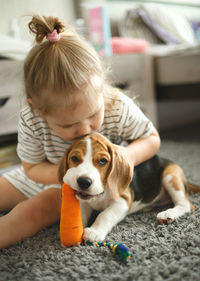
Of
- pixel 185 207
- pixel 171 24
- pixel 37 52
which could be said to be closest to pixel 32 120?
pixel 37 52

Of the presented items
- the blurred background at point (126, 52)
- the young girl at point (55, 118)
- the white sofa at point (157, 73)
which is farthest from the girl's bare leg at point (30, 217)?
the white sofa at point (157, 73)

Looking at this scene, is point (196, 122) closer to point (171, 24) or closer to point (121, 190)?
point (171, 24)

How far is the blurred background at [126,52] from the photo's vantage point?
5.06 feet

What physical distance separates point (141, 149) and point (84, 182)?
29 centimetres

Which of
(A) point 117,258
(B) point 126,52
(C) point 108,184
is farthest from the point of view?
(B) point 126,52

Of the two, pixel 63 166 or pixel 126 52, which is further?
pixel 126 52

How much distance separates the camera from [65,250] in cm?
71

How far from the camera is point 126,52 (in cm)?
209

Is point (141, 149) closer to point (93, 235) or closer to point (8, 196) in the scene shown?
point (93, 235)

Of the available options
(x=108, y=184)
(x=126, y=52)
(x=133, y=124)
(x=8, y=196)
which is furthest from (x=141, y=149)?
(x=126, y=52)

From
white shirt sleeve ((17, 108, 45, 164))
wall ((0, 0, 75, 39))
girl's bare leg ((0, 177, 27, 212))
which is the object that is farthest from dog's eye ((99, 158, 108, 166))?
wall ((0, 0, 75, 39))

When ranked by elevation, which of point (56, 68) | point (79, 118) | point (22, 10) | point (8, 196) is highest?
point (22, 10)

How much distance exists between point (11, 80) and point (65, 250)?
3.47ft

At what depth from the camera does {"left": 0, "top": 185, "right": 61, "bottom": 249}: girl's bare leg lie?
780 millimetres
